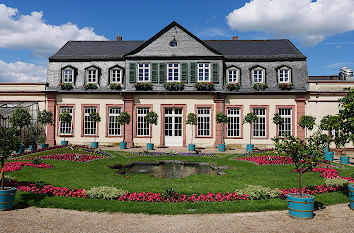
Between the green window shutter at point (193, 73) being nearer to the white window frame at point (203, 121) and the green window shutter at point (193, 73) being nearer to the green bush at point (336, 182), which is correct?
the white window frame at point (203, 121)

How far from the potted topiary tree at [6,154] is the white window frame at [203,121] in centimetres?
1749

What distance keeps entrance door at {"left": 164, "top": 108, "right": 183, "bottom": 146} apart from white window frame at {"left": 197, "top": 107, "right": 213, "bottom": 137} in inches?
62.6

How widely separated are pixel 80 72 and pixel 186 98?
10.2 m

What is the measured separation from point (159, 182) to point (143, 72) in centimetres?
1583

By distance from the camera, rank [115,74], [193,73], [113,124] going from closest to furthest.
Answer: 1. [193,73]
2. [113,124]
3. [115,74]

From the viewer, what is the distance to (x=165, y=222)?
25.3 feet

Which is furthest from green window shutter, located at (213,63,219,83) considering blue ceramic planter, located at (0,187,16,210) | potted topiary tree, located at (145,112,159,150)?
blue ceramic planter, located at (0,187,16,210)

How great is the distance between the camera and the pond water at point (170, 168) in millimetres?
14500

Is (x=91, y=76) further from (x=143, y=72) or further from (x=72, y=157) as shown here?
(x=72, y=157)

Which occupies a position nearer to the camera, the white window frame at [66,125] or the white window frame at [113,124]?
the white window frame at [113,124]

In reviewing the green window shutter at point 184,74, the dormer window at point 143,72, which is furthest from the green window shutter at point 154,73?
the green window shutter at point 184,74

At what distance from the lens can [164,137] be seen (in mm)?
25797

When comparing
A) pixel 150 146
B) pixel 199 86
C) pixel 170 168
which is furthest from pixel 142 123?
pixel 170 168

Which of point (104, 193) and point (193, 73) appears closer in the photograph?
point (104, 193)
